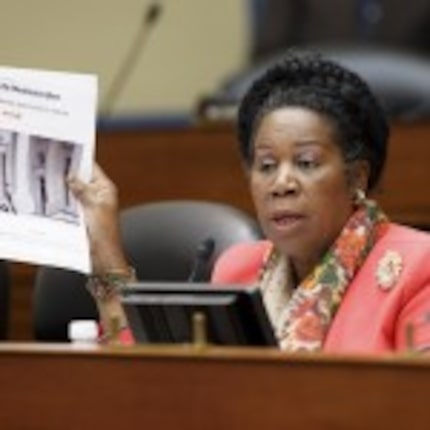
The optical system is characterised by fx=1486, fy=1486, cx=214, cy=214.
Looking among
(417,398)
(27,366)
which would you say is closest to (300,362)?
(417,398)

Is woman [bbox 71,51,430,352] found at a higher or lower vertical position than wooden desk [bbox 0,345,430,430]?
higher

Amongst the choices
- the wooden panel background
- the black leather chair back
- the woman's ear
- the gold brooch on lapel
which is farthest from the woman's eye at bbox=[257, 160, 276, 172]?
the wooden panel background

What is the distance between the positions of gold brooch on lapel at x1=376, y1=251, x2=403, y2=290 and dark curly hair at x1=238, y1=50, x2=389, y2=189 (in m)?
0.23

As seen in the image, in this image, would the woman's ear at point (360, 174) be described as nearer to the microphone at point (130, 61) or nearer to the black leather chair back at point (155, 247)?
the black leather chair back at point (155, 247)

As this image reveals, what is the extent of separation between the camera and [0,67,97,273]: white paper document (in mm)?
2602

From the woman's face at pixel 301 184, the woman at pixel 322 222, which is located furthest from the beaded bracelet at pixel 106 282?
the woman's face at pixel 301 184

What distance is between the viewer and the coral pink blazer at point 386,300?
244 cm

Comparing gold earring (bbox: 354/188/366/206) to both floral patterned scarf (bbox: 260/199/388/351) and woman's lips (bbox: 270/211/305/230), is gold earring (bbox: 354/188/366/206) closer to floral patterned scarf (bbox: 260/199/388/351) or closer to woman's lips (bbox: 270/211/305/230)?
floral patterned scarf (bbox: 260/199/388/351)

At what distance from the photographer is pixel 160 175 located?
15.8 ft

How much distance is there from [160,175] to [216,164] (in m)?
0.19

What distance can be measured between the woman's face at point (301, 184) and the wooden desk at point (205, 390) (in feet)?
2.39

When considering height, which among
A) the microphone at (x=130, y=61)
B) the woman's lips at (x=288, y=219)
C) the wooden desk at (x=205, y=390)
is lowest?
the wooden desk at (x=205, y=390)

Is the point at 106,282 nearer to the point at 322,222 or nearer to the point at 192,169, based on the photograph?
the point at 322,222

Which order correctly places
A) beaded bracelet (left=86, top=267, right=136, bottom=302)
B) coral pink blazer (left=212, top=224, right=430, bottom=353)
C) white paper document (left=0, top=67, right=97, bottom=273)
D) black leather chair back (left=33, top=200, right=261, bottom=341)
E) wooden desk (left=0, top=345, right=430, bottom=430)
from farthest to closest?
black leather chair back (left=33, top=200, right=261, bottom=341) < beaded bracelet (left=86, top=267, right=136, bottom=302) < white paper document (left=0, top=67, right=97, bottom=273) < coral pink blazer (left=212, top=224, right=430, bottom=353) < wooden desk (left=0, top=345, right=430, bottom=430)
